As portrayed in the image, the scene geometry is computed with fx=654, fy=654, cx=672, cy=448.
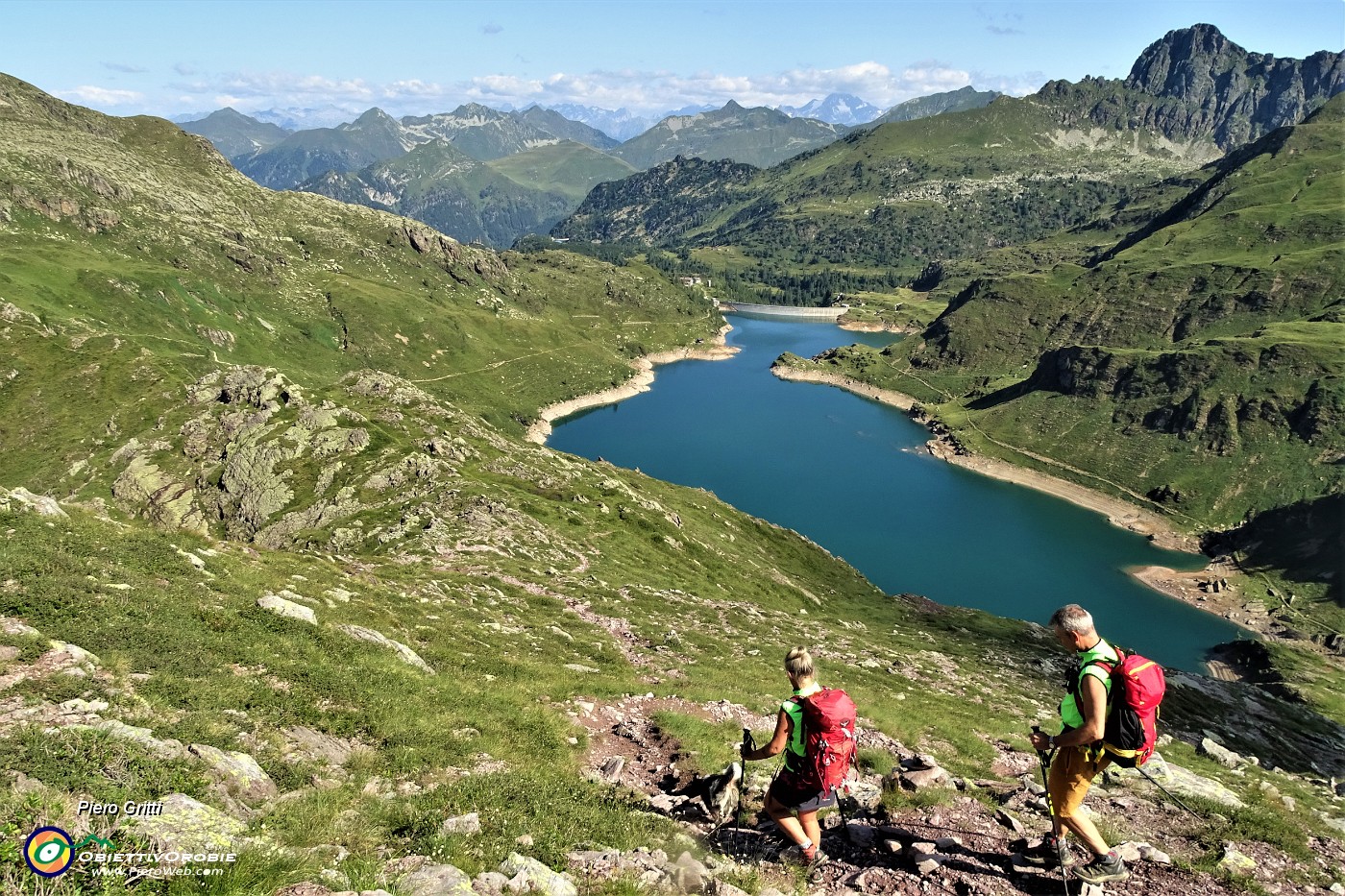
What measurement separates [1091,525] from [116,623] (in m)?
200

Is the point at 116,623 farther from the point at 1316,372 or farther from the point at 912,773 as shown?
the point at 1316,372

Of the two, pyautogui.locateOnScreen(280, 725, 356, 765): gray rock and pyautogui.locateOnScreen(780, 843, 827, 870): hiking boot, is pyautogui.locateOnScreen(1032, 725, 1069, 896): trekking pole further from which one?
pyautogui.locateOnScreen(280, 725, 356, 765): gray rock

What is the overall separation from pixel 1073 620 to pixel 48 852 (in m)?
14.3

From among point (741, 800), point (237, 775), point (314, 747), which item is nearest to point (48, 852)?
point (237, 775)

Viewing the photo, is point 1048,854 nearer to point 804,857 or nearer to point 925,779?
point 925,779

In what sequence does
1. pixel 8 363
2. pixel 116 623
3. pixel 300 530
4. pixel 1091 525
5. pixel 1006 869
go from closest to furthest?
pixel 1006 869
pixel 116 623
pixel 300 530
pixel 8 363
pixel 1091 525

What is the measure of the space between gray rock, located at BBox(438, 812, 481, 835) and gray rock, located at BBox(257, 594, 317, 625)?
38.2ft

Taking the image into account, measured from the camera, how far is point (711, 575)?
62.8m

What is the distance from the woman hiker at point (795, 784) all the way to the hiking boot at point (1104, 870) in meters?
4.64

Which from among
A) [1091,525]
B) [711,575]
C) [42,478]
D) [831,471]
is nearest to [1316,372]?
[1091,525]

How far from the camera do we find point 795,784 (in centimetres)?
1164

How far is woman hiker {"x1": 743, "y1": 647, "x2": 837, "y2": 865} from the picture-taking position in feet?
37.4

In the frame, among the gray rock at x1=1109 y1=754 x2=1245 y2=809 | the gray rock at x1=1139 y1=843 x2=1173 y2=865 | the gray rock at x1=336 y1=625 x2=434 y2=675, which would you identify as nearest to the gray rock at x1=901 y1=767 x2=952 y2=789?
the gray rock at x1=1139 y1=843 x2=1173 y2=865

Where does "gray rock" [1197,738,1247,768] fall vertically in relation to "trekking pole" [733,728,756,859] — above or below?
below
